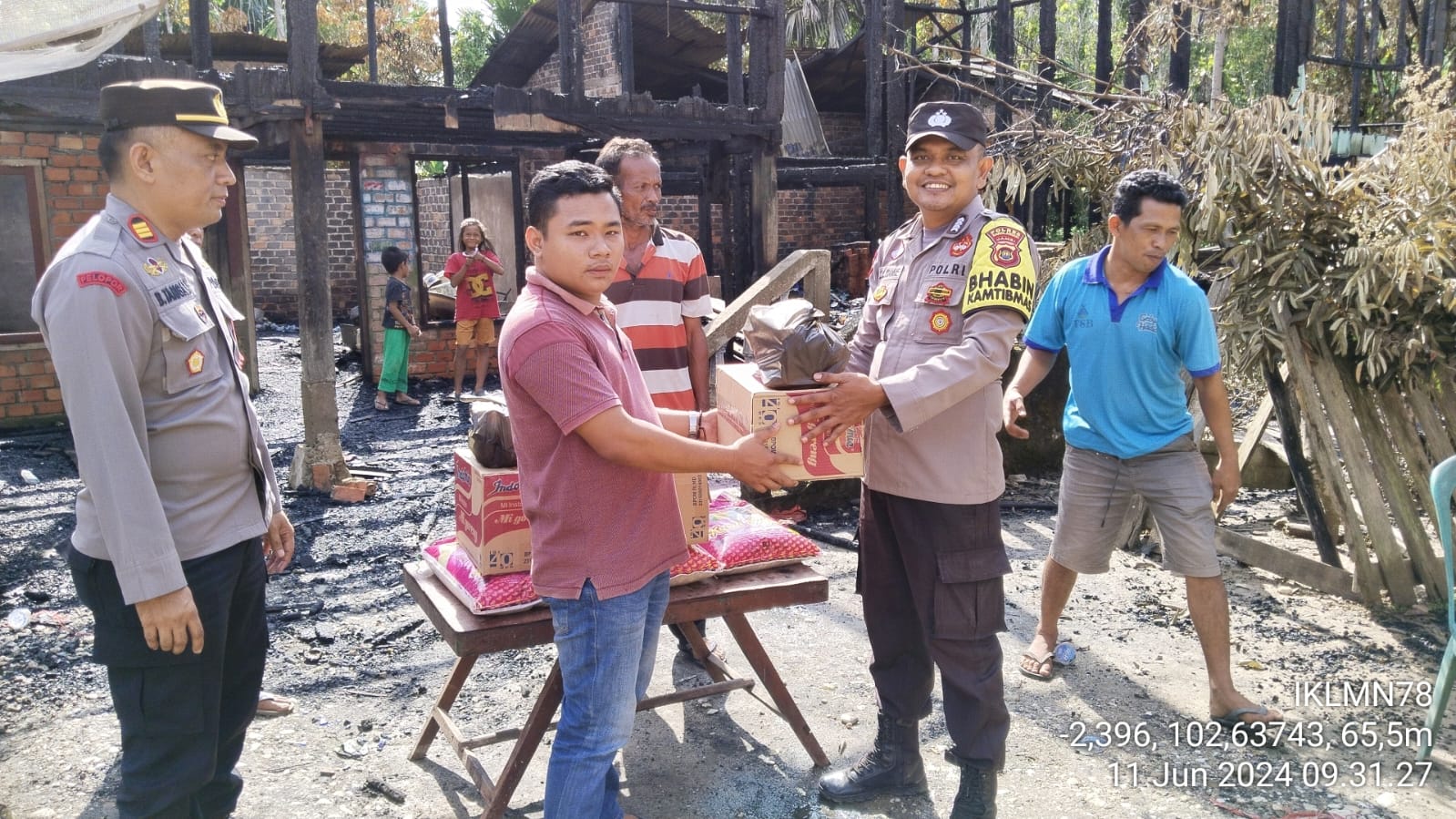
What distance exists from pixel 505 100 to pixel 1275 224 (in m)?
5.12

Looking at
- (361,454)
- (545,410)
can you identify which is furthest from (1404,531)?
(361,454)

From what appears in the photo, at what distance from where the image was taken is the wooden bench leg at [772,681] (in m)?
3.35

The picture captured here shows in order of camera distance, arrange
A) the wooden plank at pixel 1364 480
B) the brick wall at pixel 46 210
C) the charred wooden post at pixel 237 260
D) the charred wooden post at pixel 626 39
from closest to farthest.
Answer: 1. the wooden plank at pixel 1364 480
2. the brick wall at pixel 46 210
3. the charred wooden post at pixel 237 260
4. the charred wooden post at pixel 626 39

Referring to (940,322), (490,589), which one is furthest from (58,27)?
(940,322)

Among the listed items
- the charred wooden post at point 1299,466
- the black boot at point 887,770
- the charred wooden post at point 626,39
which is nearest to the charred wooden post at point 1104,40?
the charred wooden post at point 626,39

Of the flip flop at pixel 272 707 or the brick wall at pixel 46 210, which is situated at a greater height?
the brick wall at pixel 46 210

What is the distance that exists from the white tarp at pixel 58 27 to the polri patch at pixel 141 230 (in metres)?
3.05

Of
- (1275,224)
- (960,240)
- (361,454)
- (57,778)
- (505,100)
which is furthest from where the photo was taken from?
(361,454)

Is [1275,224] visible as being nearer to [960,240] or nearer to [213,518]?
[960,240]

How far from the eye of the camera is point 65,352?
7.14ft

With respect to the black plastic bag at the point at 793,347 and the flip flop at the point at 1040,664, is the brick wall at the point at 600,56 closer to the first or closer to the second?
the flip flop at the point at 1040,664

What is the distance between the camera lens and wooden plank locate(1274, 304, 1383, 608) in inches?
188

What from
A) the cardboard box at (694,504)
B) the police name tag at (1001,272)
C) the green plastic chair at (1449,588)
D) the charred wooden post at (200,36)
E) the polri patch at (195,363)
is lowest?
the green plastic chair at (1449,588)

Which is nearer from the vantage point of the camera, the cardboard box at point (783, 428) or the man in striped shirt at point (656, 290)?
the cardboard box at point (783, 428)
